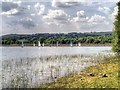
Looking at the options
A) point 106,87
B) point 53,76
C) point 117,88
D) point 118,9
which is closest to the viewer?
point 117,88

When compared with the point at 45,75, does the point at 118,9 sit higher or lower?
higher

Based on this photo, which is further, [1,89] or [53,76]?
[53,76]

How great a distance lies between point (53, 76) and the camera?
31422mm

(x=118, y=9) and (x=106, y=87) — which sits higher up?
(x=118, y=9)

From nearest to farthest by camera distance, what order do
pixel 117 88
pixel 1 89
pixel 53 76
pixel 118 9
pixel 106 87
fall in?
pixel 117 88, pixel 106 87, pixel 1 89, pixel 53 76, pixel 118 9

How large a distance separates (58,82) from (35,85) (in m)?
2.13

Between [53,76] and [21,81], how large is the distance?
473 cm

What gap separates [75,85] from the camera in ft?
83.4

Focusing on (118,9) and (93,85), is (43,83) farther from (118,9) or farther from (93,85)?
(118,9)

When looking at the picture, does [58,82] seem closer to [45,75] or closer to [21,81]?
[21,81]

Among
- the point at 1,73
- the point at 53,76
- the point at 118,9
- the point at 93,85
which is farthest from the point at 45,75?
the point at 118,9

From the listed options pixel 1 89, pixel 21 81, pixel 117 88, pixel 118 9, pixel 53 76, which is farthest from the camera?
pixel 118 9

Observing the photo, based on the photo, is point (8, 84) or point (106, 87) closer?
point (106, 87)

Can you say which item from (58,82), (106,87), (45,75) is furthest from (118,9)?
(106,87)
